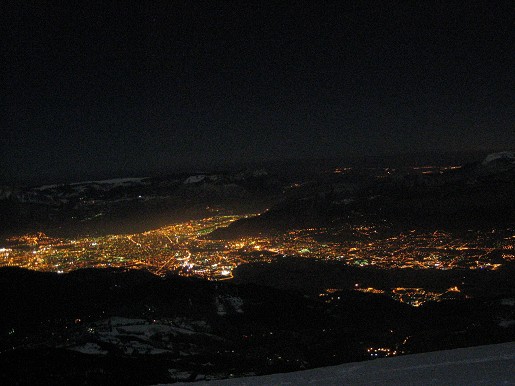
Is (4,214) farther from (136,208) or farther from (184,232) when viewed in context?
A: (184,232)

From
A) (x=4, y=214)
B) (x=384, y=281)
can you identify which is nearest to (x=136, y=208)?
(x=4, y=214)

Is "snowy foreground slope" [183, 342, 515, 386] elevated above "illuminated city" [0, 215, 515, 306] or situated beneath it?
elevated above

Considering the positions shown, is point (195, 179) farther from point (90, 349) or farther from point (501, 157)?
point (90, 349)

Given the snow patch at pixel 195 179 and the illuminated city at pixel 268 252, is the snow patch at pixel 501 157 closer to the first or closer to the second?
the illuminated city at pixel 268 252

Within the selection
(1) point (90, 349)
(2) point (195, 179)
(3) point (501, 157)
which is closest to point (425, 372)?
(1) point (90, 349)

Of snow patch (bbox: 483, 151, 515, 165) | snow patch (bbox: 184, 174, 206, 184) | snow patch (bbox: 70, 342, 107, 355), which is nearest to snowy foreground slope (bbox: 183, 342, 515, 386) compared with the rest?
snow patch (bbox: 70, 342, 107, 355)

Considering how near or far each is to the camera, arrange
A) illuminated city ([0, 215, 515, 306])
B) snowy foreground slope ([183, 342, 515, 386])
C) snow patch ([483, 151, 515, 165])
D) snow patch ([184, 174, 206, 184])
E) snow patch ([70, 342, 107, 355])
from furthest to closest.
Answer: snow patch ([184, 174, 206, 184]) → snow patch ([483, 151, 515, 165]) → illuminated city ([0, 215, 515, 306]) → snow patch ([70, 342, 107, 355]) → snowy foreground slope ([183, 342, 515, 386])

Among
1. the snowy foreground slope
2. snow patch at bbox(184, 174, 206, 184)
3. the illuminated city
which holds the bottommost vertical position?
the illuminated city

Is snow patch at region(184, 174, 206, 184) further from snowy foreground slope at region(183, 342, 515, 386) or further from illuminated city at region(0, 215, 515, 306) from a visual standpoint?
snowy foreground slope at region(183, 342, 515, 386)
